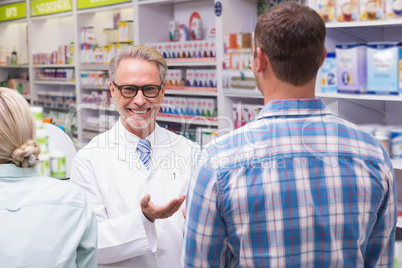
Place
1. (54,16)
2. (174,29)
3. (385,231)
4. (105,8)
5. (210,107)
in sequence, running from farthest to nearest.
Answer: (54,16)
(105,8)
(174,29)
(210,107)
(385,231)

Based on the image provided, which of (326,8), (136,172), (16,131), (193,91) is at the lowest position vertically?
(136,172)

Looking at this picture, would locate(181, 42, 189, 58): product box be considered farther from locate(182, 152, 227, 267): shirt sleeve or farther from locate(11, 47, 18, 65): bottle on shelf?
locate(11, 47, 18, 65): bottle on shelf

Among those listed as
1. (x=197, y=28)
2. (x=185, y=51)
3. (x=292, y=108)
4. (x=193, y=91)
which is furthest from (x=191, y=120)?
(x=292, y=108)

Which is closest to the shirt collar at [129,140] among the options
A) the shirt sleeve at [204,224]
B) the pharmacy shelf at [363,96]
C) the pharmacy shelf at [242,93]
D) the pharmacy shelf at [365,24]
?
the shirt sleeve at [204,224]

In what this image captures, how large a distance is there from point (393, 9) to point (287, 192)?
2.01 m

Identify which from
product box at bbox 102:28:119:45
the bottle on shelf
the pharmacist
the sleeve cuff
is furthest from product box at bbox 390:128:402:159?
the bottle on shelf

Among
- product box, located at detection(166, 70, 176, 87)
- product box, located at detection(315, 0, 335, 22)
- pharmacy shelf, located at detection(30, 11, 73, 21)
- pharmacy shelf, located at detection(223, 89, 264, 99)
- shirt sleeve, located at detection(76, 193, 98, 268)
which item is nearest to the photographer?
shirt sleeve, located at detection(76, 193, 98, 268)

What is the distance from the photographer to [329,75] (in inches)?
127

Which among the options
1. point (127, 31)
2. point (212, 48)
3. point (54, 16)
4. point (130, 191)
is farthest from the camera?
point (54, 16)

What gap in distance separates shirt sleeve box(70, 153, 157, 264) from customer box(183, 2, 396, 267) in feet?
1.88

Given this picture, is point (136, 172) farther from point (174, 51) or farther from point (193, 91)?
point (174, 51)

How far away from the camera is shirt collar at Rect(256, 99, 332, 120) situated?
Result: 1311 millimetres

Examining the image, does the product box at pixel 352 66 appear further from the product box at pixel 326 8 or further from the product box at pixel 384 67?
the product box at pixel 326 8

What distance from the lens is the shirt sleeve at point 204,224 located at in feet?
4.21
